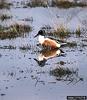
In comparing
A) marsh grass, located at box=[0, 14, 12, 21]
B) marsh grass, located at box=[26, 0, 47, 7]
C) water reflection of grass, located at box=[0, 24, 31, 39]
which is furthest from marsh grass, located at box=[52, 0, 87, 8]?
water reflection of grass, located at box=[0, 24, 31, 39]

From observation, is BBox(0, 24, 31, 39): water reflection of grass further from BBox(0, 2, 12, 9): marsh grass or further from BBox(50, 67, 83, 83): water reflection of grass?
BBox(0, 2, 12, 9): marsh grass

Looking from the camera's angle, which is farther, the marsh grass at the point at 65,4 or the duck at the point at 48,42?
the marsh grass at the point at 65,4

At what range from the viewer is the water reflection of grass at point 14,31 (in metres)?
15.6

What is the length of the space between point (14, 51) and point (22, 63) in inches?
57.3

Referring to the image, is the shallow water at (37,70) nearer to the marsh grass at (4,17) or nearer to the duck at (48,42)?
the duck at (48,42)

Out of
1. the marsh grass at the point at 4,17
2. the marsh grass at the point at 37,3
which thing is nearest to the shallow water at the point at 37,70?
the marsh grass at the point at 4,17

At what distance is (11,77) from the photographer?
1077 centimetres

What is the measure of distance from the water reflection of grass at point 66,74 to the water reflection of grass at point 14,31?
14.7ft

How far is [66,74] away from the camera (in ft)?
35.8

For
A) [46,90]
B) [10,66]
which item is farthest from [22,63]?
[46,90]

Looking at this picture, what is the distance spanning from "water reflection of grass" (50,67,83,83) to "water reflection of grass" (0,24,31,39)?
448cm

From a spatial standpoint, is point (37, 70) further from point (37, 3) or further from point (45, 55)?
point (37, 3)

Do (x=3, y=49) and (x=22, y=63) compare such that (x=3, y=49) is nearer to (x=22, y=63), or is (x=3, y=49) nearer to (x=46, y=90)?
(x=22, y=63)

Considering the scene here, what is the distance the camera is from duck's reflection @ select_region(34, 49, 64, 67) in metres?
12.4
